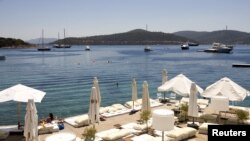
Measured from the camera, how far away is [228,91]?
54.1 feet

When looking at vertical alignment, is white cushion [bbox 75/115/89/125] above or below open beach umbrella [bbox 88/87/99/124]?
below

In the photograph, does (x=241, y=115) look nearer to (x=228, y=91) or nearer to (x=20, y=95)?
(x=228, y=91)

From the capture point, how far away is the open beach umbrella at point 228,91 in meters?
16.2

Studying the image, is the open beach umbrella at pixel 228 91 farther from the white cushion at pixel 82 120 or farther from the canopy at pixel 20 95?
the canopy at pixel 20 95

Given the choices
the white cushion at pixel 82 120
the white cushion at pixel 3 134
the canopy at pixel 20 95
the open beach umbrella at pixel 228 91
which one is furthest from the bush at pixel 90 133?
the open beach umbrella at pixel 228 91

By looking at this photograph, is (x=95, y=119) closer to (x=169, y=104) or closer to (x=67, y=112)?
(x=169, y=104)

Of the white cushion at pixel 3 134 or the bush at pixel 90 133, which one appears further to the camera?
the white cushion at pixel 3 134

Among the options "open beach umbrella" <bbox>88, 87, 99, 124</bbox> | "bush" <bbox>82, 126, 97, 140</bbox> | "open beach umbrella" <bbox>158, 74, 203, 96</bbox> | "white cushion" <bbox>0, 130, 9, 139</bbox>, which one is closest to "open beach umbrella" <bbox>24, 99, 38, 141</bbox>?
"bush" <bbox>82, 126, 97, 140</bbox>

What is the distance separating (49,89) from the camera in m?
37.8

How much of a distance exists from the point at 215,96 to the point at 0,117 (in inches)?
741

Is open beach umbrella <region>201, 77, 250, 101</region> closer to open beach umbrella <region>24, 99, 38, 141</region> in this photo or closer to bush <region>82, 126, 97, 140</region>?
bush <region>82, 126, 97, 140</region>

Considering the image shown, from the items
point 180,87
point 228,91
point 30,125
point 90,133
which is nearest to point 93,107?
point 90,133

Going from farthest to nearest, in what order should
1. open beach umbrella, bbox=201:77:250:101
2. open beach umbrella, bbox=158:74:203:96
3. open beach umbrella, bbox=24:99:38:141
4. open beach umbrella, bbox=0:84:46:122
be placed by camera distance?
1. open beach umbrella, bbox=158:74:203:96
2. open beach umbrella, bbox=201:77:250:101
3. open beach umbrella, bbox=0:84:46:122
4. open beach umbrella, bbox=24:99:38:141

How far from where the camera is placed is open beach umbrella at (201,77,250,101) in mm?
16156
